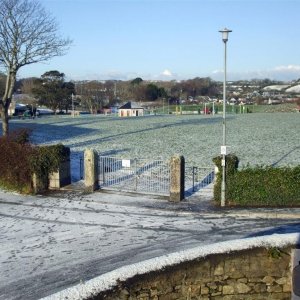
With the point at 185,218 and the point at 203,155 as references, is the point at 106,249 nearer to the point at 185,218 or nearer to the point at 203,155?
the point at 185,218

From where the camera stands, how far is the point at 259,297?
9.62 metres

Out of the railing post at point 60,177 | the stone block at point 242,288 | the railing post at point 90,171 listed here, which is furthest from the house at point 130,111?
the stone block at point 242,288

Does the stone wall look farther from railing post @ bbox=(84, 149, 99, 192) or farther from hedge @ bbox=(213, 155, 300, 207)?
railing post @ bbox=(84, 149, 99, 192)

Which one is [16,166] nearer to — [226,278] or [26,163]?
[26,163]

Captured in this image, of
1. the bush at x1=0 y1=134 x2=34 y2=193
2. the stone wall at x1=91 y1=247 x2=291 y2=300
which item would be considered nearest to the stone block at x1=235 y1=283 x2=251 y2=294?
the stone wall at x1=91 y1=247 x2=291 y2=300

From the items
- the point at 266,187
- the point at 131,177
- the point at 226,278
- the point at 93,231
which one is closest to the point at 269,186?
the point at 266,187

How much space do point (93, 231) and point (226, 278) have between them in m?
6.64

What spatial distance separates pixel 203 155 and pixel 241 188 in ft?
41.4

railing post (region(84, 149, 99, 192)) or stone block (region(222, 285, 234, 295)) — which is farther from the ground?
railing post (region(84, 149, 99, 192))

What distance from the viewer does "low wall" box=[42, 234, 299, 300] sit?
8.73 metres

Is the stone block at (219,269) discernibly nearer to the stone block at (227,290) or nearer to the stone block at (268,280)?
the stone block at (227,290)

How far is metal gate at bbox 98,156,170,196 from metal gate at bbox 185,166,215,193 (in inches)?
38.1

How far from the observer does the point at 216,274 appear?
Answer: 9414 mm

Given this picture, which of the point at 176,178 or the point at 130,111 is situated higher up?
the point at 130,111
